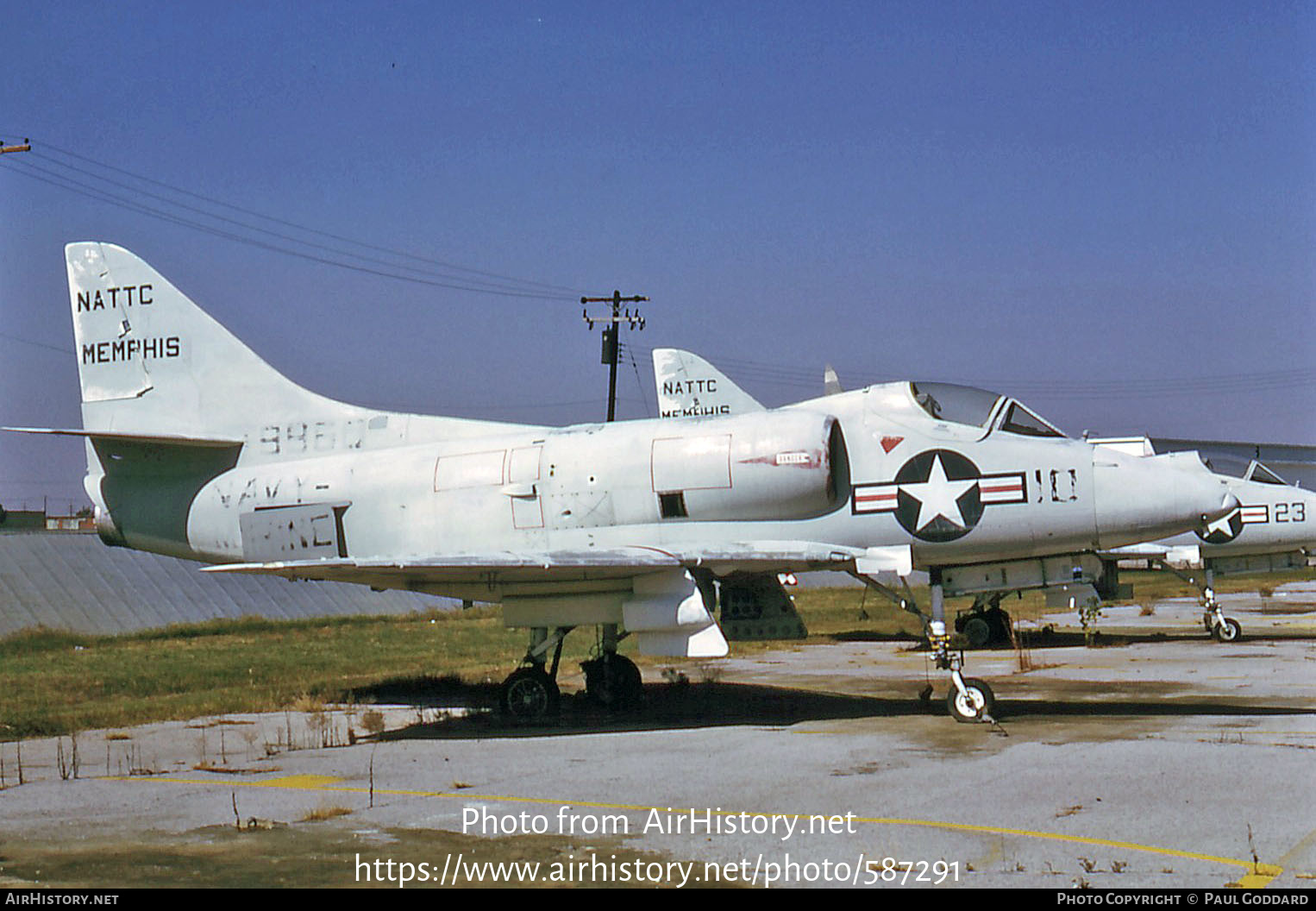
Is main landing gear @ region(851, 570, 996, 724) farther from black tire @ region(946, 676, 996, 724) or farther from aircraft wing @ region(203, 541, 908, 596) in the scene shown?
aircraft wing @ region(203, 541, 908, 596)

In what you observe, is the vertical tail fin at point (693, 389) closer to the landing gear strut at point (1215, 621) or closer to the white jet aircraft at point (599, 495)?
the landing gear strut at point (1215, 621)

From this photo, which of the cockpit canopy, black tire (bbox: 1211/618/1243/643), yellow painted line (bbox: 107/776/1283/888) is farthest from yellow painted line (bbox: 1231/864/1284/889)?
black tire (bbox: 1211/618/1243/643)

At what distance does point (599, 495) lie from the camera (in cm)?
1358

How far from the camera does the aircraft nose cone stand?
12.1m

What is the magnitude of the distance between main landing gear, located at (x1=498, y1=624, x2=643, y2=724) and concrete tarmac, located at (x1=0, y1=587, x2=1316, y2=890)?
0.38 metres

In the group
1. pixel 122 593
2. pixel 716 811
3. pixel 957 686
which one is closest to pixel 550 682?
pixel 957 686

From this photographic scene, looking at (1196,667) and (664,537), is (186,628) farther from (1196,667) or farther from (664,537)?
(1196,667)

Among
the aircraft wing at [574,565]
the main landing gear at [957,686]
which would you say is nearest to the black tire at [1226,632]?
the main landing gear at [957,686]

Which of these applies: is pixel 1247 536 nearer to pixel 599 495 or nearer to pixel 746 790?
pixel 599 495

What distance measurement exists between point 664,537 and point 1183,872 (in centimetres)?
750

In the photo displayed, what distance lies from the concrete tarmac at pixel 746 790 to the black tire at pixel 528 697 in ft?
1.01

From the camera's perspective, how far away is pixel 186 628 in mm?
28953

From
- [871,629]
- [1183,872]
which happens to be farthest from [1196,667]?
[1183,872]

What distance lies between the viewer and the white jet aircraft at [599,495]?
12414 mm
